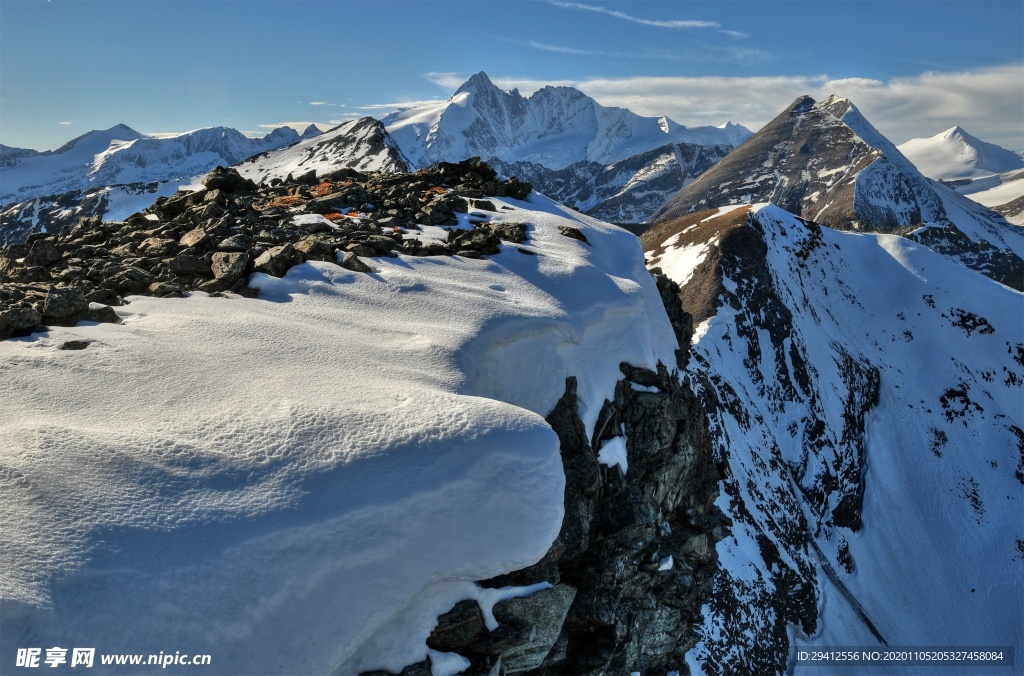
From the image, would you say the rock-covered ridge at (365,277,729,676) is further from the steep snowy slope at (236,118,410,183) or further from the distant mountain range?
the steep snowy slope at (236,118,410,183)

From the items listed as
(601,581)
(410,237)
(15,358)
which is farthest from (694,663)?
(15,358)

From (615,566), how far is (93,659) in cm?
1199

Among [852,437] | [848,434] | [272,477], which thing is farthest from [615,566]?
[852,437]

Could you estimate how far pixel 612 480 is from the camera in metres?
18.2

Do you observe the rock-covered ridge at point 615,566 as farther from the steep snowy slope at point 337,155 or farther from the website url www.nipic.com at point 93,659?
the steep snowy slope at point 337,155

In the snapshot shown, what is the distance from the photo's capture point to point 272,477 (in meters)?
12.5

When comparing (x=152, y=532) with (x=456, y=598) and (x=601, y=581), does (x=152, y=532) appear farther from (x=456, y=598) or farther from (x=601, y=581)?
(x=601, y=581)

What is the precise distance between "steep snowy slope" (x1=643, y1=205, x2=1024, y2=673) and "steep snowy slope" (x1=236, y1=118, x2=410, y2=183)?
A: 71161 millimetres

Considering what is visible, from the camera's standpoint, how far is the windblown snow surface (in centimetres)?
1070

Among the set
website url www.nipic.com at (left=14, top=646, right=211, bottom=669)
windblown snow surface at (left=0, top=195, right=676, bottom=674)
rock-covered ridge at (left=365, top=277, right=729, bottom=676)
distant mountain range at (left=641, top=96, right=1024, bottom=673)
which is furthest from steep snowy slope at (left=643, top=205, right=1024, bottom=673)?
website url www.nipic.com at (left=14, top=646, right=211, bottom=669)

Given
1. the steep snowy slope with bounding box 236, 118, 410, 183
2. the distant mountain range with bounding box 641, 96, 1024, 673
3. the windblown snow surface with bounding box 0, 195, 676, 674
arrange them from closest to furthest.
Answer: the windblown snow surface with bounding box 0, 195, 676, 674 → the distant mountain range with bounding box 641, 96, 1024, 673 → the steep snowy slope with bounding box 236, 118, 410, 183

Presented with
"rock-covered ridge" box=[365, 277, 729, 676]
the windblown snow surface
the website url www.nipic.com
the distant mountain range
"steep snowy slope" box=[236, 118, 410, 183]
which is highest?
"steep snowy slope" box=[236, 118, 410, 183]

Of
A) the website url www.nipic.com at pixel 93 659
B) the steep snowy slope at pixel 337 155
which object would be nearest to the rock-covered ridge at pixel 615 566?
the website url www.nipic.com at pixel 93 659

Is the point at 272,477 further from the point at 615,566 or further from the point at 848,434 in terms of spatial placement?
the point at 848,434
